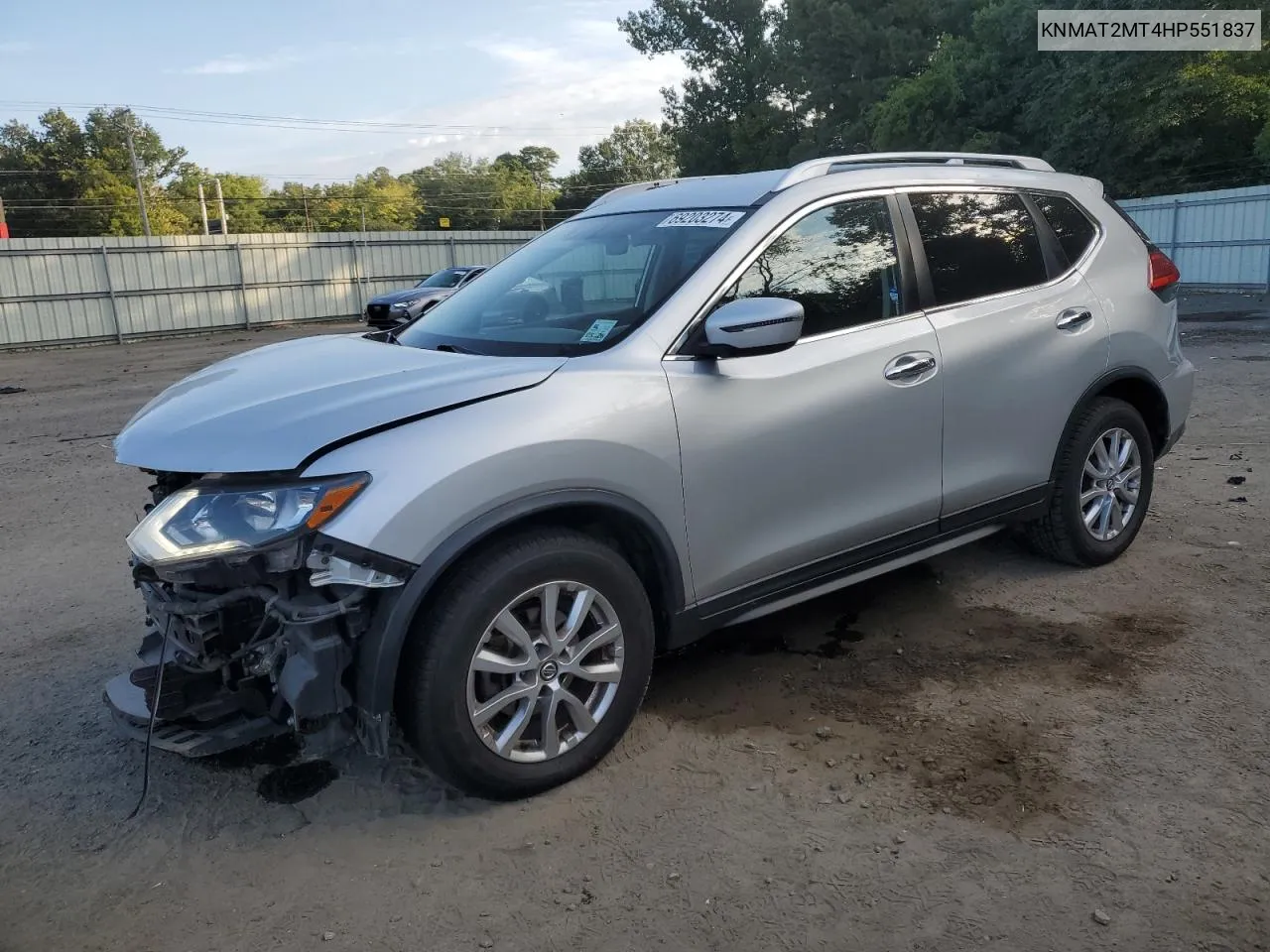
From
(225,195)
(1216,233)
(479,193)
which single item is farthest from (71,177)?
(1216,233)

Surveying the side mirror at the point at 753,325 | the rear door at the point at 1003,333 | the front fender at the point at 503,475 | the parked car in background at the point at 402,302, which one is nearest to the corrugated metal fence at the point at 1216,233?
the parked car in background at the point at 402,302

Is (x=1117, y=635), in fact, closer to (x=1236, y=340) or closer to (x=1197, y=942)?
(x=1197, y=942)

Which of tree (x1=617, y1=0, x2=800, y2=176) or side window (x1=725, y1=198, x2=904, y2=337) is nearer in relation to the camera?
side window (x1=725, y1=198, x2=904, y2=337)

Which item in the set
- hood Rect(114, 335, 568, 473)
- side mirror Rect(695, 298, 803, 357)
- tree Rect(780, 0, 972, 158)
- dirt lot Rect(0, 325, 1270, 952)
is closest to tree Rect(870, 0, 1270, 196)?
tree Rect(780, 0, 972, 158)

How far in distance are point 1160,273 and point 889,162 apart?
168 centimetres

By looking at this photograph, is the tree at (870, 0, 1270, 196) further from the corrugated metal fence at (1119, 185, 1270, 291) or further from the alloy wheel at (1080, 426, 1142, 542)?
the alloy wheel at (1080, 426, 1142, 542)

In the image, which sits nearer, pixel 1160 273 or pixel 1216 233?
pixel 1160 273

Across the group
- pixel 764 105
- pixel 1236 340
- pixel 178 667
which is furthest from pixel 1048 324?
pixel 764 105

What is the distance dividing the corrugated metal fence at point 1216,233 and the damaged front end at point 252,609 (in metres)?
22.5

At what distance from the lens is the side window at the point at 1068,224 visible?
4.47m

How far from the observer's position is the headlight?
264 centimetres

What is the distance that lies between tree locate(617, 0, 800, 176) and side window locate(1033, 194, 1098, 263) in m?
44.7

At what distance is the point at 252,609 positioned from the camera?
2877 mm

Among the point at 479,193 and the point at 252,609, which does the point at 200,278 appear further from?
the point at 479,193
